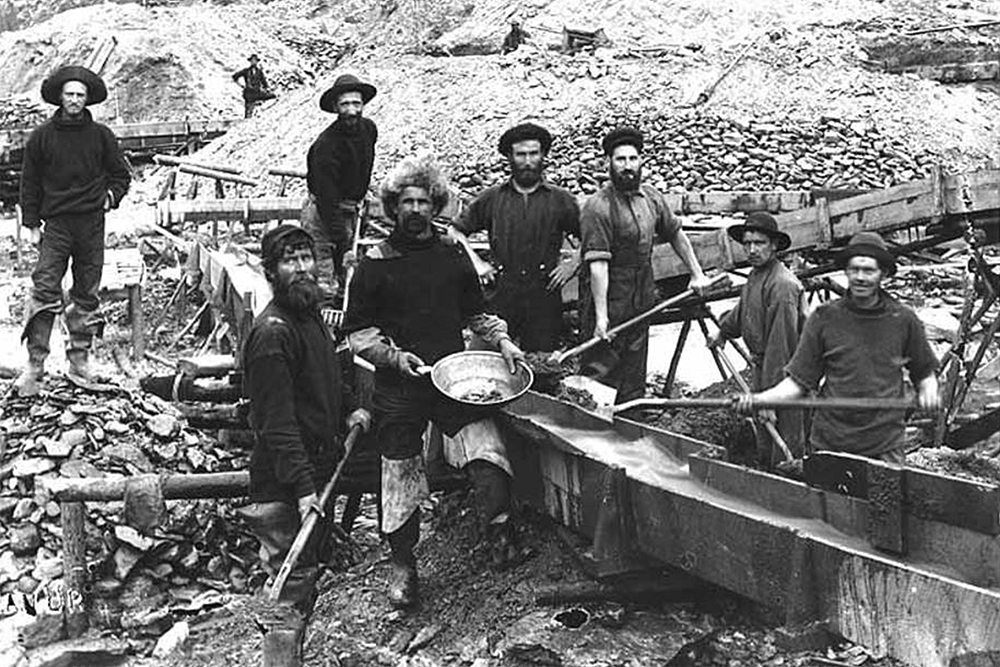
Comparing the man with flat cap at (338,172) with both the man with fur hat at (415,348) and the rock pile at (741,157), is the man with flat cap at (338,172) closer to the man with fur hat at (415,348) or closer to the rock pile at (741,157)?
the man with fur hat at (415,348)

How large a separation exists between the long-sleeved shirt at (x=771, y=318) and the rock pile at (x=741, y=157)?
7.73m

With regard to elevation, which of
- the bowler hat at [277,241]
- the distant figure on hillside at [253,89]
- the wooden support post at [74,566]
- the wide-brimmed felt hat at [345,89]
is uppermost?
the distant figure on hillside at [253,89]

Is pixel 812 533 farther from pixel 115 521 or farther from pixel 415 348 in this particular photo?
pixel 115 521

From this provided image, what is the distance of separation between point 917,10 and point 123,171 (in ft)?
63.4

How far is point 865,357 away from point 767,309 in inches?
45.8

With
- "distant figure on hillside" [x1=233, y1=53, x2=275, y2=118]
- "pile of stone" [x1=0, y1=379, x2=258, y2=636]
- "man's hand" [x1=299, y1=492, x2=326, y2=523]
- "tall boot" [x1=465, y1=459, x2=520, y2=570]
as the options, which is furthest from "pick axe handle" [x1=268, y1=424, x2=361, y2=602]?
"distant figure on hillside" [x1=233, y1=53, x2=275, y2=118]

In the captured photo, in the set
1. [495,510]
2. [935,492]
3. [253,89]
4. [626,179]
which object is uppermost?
[253,89]

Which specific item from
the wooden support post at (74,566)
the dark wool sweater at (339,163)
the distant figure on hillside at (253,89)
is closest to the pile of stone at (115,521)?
the wooden support post at (74,566)

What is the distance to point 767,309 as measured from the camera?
5.84m

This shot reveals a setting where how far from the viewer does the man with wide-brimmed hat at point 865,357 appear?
183 inches

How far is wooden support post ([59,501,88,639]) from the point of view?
19.0ft

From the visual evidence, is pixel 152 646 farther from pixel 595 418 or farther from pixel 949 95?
pixel 949 95

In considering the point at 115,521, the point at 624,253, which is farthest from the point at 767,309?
the point at 115,521

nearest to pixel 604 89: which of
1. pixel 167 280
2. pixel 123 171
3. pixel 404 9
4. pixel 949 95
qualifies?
pixel 949 95
